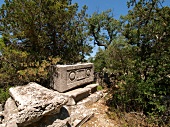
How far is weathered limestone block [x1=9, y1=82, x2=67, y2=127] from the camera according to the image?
3.13 m

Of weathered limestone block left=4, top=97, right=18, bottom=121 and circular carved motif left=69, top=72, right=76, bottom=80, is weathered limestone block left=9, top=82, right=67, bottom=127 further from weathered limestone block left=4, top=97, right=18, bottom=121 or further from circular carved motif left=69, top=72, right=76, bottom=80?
circular carved motif left=69, top=72, right=76, bottom=80

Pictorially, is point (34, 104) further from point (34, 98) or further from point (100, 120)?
point (100, 120)

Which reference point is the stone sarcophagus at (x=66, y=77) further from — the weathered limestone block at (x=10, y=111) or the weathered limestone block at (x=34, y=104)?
the weathered limestone block at (x=10, y=111)

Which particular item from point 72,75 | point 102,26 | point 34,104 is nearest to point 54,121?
point 34,104

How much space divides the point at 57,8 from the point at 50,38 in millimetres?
1621

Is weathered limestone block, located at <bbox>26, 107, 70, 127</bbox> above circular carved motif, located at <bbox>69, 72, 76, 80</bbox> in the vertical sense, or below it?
below

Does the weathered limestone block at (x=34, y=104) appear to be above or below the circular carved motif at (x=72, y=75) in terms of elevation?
below

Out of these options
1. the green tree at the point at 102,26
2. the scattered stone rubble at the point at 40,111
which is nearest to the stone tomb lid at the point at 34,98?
the scattered stone rubble at the point at 40,111

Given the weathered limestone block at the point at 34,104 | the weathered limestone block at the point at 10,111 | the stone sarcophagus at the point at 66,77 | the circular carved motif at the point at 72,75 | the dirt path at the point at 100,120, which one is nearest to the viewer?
the weathered limestone block at the point at 34,104

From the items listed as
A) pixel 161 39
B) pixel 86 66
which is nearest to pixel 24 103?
pixel 86 66

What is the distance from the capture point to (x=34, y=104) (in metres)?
3.35

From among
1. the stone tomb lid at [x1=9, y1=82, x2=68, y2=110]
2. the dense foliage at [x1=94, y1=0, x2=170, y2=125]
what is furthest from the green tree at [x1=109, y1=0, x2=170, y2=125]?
the stone tomb lid at [x1=9, y1=82, x2=68, y2=110]

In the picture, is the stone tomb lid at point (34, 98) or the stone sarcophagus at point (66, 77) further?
the stone sarcophagus at point (66, 77)

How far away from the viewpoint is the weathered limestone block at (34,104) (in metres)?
3.13
